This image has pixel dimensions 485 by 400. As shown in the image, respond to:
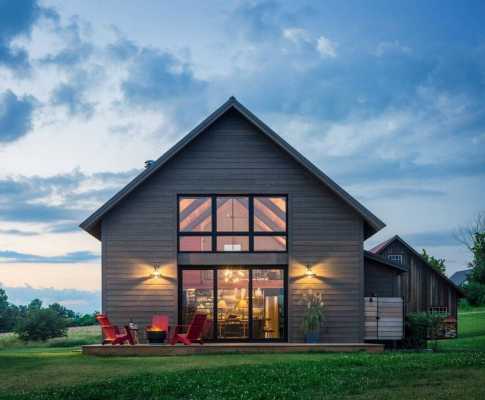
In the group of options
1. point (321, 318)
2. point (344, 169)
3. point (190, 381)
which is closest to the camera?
point (190, 381)

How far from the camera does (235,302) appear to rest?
20.7 m

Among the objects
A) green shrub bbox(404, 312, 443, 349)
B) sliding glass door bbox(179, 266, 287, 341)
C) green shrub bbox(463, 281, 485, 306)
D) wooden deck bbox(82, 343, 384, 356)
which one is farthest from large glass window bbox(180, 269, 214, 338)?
green shrub bbox(463, 281, 485, 306)

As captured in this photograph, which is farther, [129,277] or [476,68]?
[476,68]

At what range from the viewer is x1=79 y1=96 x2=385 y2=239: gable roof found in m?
20.1

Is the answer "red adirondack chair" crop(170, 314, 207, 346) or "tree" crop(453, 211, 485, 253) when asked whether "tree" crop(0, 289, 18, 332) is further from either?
"tree" crop(453, 211, 485, 253)

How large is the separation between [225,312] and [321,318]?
260 cm

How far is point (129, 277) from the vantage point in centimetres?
2059

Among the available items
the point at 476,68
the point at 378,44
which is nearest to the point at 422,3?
the point at 378,44

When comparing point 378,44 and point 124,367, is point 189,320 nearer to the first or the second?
point 124,367

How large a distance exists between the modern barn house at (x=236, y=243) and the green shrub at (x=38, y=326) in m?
9.07

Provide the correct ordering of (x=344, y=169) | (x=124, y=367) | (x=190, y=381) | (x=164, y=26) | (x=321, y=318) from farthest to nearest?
(x=344, y=169) → (x=164, y=26) → (x=321, y=318) → (x=124, y=367) → (x=190, y=381)

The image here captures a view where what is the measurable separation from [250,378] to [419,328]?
9854 millimetres

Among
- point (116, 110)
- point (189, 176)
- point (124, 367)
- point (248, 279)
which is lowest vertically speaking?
point (124, 367)

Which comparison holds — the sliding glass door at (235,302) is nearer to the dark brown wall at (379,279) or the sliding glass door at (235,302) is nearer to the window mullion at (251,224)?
the window mullion at (251,224)
